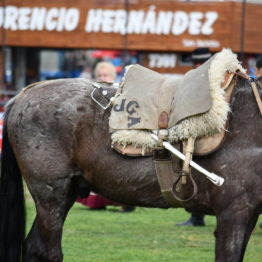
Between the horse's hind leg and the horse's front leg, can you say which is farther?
the horse's hind leg

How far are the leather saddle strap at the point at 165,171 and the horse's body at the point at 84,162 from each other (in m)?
0.06

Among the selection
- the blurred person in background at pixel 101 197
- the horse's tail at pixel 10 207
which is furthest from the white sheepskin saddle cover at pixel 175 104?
the blurred person in background at pixel 101 197

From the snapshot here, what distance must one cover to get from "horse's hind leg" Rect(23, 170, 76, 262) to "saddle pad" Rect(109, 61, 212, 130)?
2.05ft

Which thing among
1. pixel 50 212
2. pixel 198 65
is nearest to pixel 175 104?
pixel 50 212

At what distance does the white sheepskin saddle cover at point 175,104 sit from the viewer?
18.8ft

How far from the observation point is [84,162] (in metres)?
6.06

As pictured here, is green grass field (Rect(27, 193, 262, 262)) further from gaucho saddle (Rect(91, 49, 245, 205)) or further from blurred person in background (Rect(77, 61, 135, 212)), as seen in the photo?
gaucho saddle (Rect(91, 49, 245, 205))

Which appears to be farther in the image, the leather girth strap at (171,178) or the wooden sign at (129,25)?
the wooden sign at (129,25)

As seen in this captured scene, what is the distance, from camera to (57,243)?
611 cm

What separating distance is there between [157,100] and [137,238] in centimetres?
332

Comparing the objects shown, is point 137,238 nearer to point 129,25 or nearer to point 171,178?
point 171,178

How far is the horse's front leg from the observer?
561 centimetres

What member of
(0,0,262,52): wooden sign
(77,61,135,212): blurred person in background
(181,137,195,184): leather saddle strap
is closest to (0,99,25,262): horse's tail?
(181,137,195,184): leather saddle strap

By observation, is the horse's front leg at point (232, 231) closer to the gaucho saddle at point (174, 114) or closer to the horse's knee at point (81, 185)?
the gaucho saddle at point (174, 114)
